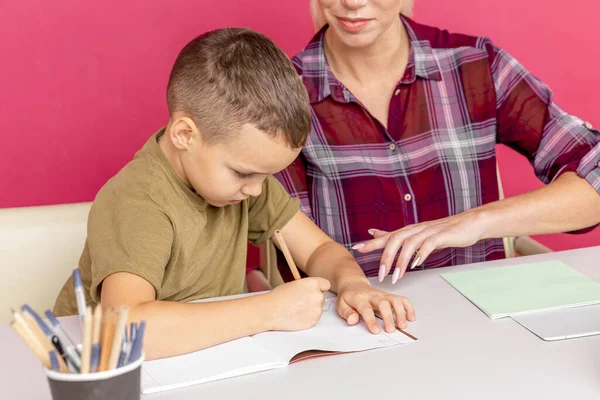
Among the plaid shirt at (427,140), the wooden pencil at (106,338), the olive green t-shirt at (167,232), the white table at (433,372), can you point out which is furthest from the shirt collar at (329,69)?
the wooden pencil at (106,338)

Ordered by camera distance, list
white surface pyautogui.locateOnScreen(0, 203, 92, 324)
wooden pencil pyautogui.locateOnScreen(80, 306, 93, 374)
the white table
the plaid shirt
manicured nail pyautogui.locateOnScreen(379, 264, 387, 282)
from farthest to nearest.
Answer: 1. the plaid shirt
2. white surface pyautogui.locateOnScreen(0, 203, 92, 324)
3. manicured nail pyautogui.locateOnScreen(379, 264, 387, 282)
4. the white table
5. wooden pencil pyautogui.locateOnScreen(80, 306, 93, 374)

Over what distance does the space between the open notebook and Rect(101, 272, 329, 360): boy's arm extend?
0.01 metres

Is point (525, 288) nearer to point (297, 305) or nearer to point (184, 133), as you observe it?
point (297, 305)

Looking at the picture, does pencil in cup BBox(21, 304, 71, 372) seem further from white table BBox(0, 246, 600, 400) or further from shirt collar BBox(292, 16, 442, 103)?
shirt collar BBox(292, 16, 442, 103)

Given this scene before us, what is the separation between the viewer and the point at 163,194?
1344 millimetres

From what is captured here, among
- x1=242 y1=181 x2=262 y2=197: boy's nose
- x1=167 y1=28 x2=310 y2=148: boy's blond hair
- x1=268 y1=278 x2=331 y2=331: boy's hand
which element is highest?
x1=167 y1=28 x2=310 y2=148: boy's blond hair

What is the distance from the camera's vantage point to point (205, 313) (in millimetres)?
1188

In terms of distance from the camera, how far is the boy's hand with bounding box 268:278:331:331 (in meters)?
1.23

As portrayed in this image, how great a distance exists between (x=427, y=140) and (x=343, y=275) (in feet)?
1.85

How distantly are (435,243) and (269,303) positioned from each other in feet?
1.25

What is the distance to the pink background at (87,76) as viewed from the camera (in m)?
2.28

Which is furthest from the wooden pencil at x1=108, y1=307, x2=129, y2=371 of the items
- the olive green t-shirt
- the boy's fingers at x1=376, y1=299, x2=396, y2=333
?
the boy's fingers at x1=376, y1=299, x2=396, y2=333

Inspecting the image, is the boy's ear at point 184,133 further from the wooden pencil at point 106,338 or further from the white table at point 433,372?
the wooden pencil at point 106,338

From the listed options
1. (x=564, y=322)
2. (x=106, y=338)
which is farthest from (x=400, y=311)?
(x=106, y=338)
